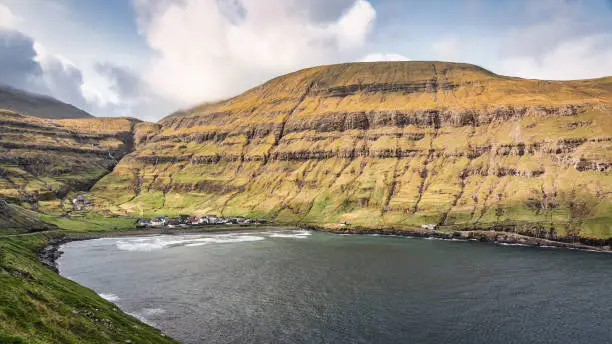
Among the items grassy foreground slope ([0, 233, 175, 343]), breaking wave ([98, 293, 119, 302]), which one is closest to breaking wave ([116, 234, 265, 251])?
breaking wave ([98, 293, 119, 302])

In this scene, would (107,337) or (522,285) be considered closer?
(107,337)

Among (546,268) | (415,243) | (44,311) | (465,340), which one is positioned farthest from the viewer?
(415,243)

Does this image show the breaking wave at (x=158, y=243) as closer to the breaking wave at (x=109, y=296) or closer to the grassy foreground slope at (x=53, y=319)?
the breaking wave at (x=109, y=296)

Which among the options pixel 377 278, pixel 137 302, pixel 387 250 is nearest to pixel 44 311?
pixel 137 302

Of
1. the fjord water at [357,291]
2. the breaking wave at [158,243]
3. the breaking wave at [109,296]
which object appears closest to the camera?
the fjord water at [357,291]

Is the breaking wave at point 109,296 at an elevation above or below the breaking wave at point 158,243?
below

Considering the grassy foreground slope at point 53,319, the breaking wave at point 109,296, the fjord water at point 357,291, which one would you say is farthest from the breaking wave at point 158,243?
the grassy foreground slope at point 53,319

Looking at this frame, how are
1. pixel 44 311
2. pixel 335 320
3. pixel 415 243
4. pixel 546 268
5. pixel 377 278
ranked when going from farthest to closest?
pixel 415 243 → pixel 546 268 → pixel 377 278 → pixel 335 320 → pixel 44 311

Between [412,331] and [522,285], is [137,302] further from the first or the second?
[522,285]

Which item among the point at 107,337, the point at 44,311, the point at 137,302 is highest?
the point at 44,311
